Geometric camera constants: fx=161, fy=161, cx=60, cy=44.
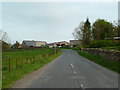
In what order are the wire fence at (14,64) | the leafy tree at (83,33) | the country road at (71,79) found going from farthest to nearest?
1. the leafy tree at (83,33)
2. the wire fence at (14,64)
3. the country road at (71,79)

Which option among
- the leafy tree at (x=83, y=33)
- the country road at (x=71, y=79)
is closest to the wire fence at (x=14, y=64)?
the country road at (x=71, y=79)

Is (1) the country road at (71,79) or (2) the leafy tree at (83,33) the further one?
(2) the leafy tree at (83,33)

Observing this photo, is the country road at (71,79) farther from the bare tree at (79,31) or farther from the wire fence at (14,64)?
the bare tree at (79,31)

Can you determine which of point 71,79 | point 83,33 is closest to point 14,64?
point 71,79

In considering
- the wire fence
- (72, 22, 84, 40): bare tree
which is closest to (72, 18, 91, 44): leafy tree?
(72, 22, 84, 40): bare tree

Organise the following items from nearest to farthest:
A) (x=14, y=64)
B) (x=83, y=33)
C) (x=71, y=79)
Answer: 1. (x=71, y=79)
2. (x=14, y=64)
3. (x=83, y=33)

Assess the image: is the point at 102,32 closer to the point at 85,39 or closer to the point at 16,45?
the point at 85,39

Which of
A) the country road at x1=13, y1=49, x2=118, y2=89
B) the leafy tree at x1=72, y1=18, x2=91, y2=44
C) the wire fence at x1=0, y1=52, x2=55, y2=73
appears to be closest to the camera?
the country road at x1=13, y1=49, x2=118, y2=89

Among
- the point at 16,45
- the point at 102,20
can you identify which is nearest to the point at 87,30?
the point at 102,20

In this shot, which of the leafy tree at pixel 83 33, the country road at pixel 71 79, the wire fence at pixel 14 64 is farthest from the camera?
the leafy tree at pixel 83 33

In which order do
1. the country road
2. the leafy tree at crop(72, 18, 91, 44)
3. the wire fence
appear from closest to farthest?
the country road
the wire fence
the leafy tree at crop(72, 18, 91, 44)

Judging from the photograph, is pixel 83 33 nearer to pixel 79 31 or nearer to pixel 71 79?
pixel 79 31

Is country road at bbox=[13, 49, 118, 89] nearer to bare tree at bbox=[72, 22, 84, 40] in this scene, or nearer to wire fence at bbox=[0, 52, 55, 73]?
wire fence at bbox=[0, 52, 55, 73]

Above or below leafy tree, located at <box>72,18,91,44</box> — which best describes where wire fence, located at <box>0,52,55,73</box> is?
below
